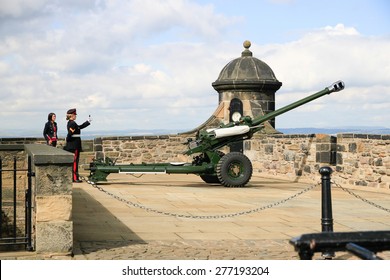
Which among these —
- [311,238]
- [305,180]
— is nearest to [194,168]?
[305,180]

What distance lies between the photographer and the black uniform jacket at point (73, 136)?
50.4ft

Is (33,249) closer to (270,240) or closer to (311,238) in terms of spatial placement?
A: (270,240)

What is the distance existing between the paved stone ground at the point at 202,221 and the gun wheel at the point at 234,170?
1.19ft

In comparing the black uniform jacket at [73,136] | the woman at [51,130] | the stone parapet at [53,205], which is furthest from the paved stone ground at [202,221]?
the woman at [51,130]

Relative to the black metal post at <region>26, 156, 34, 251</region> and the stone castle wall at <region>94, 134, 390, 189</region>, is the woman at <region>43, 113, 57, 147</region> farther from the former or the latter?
the black metal post at <region>26, 156, 34, 251</region>

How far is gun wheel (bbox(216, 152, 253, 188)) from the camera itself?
48.6 ft

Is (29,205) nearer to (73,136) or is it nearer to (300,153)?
(73,136)

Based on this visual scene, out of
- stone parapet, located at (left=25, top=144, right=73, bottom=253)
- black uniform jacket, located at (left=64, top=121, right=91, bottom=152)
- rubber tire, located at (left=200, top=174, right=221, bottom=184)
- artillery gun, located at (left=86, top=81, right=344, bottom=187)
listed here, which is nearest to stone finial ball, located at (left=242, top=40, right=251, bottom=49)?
artillery gun, located at (left=86, top=81, right=344, bottom=187)

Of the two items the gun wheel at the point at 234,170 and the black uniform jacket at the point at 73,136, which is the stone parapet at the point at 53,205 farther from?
the black uniform jacket at the point at 73,136

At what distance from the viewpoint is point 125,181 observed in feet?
54.7

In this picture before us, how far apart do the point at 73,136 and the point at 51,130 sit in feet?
2.43

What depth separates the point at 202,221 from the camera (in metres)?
9.51

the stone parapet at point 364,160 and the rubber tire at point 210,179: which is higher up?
the stone parapet at point 364,160
